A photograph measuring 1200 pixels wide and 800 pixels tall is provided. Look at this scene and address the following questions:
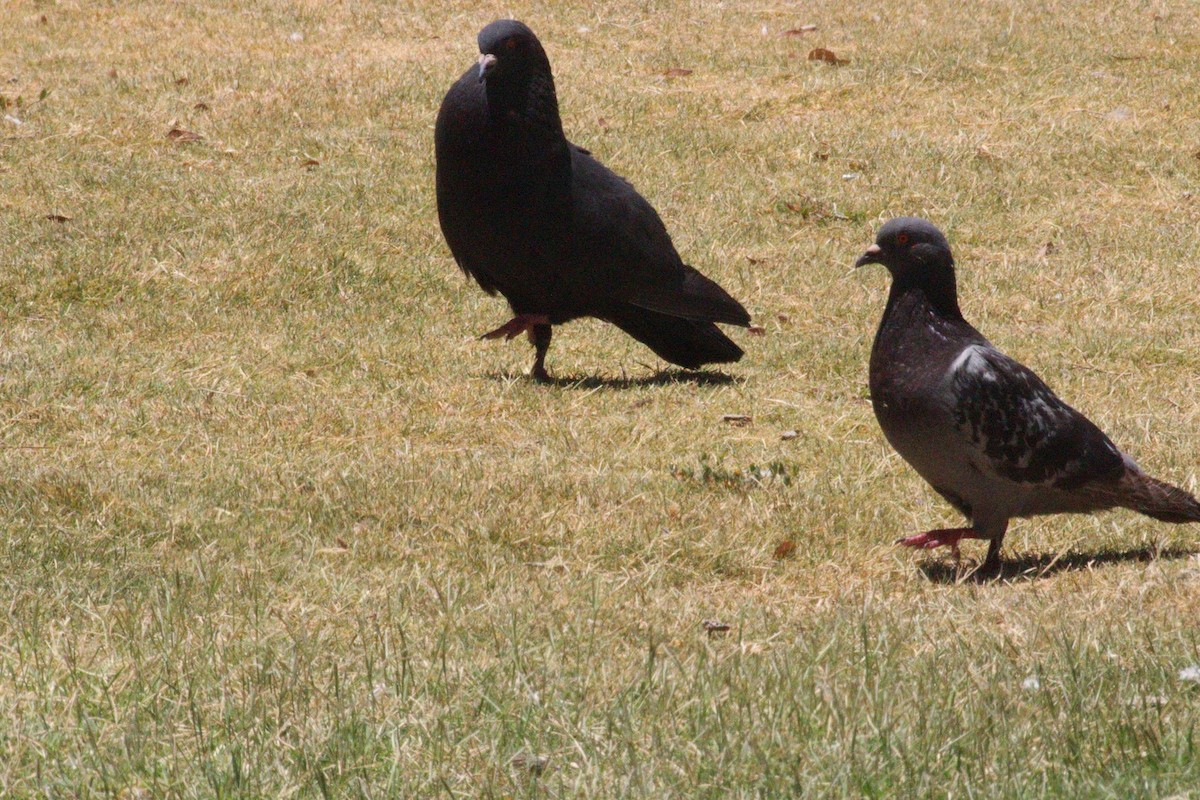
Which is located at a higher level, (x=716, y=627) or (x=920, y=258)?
(x=920, y=258)

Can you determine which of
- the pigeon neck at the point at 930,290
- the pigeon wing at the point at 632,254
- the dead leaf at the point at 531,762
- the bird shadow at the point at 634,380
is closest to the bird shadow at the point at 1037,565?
the pigeon neck at the point at 930,290

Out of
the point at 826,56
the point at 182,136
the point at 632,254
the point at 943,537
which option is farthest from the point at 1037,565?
the point at 826,56

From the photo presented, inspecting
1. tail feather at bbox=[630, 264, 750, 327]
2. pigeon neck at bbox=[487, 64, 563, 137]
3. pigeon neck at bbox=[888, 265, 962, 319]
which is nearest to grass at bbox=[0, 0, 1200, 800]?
tail feather at bbox=[630, 264, 750, 327]

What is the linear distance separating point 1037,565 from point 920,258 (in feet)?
3.83

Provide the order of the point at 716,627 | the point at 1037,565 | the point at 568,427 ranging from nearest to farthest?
the point at 716,627, the point at 1037,565, the point at 568,427

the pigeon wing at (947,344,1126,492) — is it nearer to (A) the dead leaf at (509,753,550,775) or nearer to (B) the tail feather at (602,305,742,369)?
(A) the dead leaf at (509,753,550,775)

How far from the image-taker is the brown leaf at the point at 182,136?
37.0 feet

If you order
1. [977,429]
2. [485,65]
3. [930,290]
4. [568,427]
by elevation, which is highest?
[485,65]

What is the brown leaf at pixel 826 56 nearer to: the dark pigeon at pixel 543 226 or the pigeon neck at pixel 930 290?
the dark pigeon at pixel 543 226

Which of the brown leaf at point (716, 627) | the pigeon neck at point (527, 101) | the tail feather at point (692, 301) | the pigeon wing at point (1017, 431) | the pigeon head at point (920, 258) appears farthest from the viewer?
the tail feather at point (692, 301)

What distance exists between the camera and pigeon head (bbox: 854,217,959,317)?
534 centimetres

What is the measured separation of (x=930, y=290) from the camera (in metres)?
5.34

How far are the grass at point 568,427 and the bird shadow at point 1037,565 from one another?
0.03m

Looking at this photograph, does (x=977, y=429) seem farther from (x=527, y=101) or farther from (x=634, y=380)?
(x=527, y=101)
